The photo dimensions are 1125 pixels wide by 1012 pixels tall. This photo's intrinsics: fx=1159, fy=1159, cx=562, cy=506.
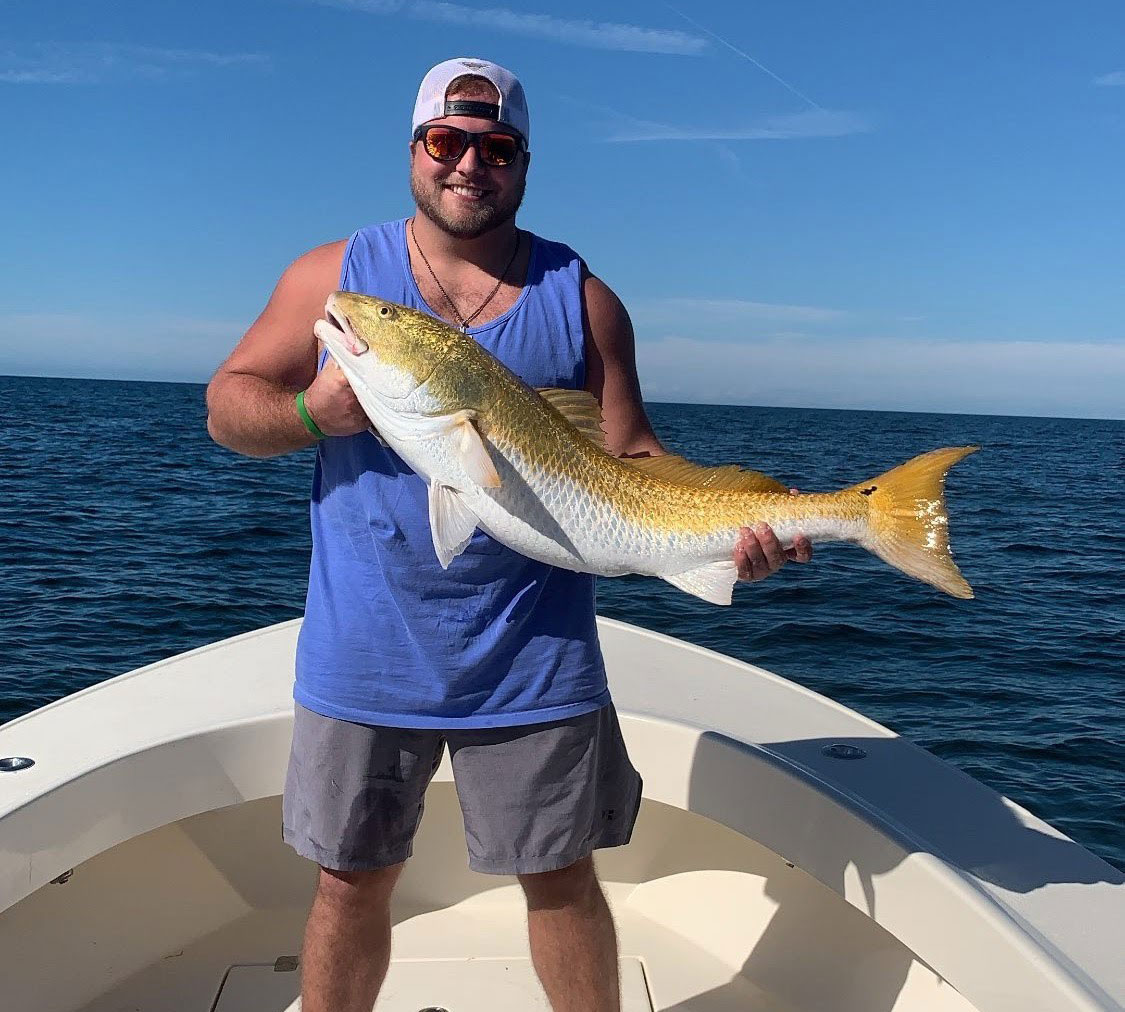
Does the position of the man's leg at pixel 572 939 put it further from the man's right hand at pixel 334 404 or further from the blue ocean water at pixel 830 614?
the blue ocean water at pixel 830 614

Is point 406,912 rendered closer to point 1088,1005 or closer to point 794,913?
point 794,913

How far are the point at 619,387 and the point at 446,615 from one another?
31.1 inches

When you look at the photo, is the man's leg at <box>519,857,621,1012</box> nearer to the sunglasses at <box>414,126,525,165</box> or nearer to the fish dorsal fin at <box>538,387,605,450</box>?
the fish dorsal fin at <box>538,387,605,450</box>

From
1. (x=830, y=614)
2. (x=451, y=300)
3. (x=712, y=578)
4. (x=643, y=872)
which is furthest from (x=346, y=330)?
(x=830, y=614)

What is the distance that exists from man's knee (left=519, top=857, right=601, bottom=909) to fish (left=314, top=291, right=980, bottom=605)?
2.77 feet

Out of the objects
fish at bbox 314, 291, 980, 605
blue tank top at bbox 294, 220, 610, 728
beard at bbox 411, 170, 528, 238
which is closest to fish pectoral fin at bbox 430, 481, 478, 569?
fish at bbox 314, 291, 980, 605

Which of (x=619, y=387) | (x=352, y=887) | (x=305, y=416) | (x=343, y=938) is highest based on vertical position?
(x=619, y=387)

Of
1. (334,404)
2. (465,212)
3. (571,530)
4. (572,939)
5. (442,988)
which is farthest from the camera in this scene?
(442,988)

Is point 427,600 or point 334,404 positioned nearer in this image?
point 334,404

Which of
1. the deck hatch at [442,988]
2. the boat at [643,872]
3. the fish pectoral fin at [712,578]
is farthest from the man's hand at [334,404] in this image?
the deck hatch at [442,988]

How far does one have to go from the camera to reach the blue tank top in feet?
9.59

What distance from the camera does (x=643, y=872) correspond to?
4785 millimetres

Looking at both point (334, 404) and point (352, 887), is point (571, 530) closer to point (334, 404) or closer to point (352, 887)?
point (334, 404)

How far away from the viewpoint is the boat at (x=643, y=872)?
3174 mm
